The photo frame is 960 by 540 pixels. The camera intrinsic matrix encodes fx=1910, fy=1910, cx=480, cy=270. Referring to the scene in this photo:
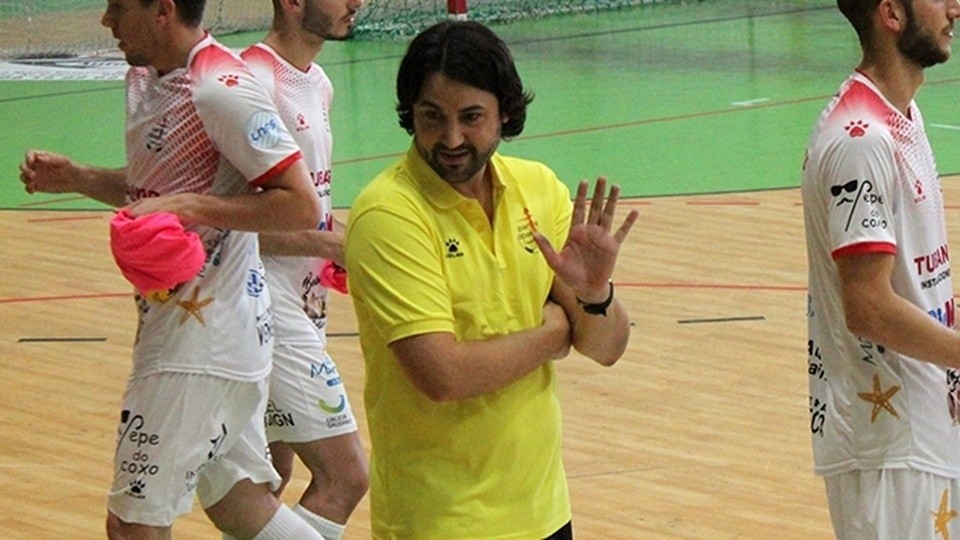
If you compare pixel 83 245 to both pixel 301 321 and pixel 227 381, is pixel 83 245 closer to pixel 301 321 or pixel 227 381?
pixel 301 321

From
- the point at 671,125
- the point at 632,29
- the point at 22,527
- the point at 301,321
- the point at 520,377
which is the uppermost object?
the point at 520,377

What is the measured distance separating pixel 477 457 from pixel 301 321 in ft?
6.74

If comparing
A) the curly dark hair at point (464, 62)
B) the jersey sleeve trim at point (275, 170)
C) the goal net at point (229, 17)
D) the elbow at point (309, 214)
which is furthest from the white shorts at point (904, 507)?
the goal net at point (229, 17)

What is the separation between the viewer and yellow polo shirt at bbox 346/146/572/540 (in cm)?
379

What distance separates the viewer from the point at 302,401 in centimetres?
570

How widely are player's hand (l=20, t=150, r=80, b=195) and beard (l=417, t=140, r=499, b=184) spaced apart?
159 centimetres

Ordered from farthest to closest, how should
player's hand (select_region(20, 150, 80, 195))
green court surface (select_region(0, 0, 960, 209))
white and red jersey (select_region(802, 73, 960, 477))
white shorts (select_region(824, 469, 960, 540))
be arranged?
green court surface (select_region(0, 0, 960, 209)) → player's hand (select_region(20, 150, 80, 195)) → white shorts (select_region(824, 469, 960, 540)) → white and red jersey (select_region(802, 73, 960, 477))

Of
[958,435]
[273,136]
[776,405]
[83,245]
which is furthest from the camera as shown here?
[83,245]

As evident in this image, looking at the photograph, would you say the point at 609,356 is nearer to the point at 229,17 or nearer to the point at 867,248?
the point at 867,248

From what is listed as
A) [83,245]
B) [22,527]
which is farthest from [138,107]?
[83,245]

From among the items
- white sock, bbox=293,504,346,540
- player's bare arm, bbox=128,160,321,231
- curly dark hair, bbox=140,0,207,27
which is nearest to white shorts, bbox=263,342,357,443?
white sock, bbox=293,504,346,540

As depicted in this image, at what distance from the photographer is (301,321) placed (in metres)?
5.82

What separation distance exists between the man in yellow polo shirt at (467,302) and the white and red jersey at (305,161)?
1889mm

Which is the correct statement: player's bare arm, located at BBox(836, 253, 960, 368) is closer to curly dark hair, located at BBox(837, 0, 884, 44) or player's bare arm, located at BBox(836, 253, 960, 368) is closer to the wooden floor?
curly dark hair, located at BBox(837, 0, 884, 44)
